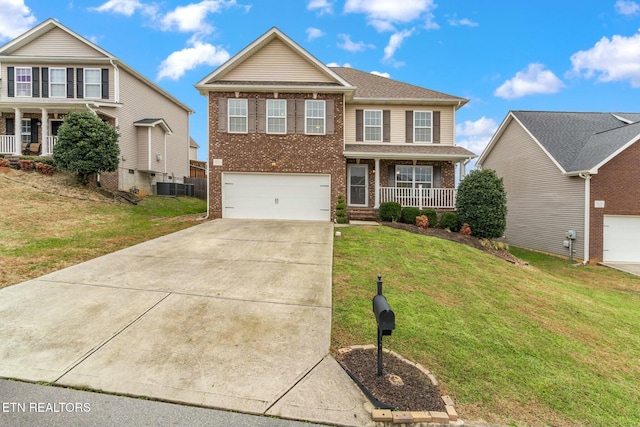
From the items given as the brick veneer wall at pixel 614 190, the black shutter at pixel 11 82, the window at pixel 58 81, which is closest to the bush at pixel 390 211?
the brick veneer wall at pixel 614 190

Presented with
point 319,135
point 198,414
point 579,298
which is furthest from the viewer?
point 319,135

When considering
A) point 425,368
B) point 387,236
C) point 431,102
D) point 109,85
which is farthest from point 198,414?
point 109,85

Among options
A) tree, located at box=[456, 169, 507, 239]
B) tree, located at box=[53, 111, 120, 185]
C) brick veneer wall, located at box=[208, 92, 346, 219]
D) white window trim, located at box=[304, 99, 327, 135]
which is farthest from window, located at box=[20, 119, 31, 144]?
tree, located at box=[456, 169, 507, 239]

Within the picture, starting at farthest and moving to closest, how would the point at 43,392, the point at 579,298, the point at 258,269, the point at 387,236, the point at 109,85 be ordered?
the point at 109,85 < the point at 387,236 < the point at 579,298 < the point at 258,269 < the point at 43,392

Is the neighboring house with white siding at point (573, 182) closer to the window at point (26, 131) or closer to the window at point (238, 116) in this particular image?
the window at point (238, 116)

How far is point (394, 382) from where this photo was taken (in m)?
3.34

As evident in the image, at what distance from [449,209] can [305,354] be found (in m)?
12.7

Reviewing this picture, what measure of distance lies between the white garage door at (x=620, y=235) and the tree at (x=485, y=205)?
199 inches

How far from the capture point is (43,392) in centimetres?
308

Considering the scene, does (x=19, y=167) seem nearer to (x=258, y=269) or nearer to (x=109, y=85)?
(x=109, y=85)

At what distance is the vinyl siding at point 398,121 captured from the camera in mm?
15555

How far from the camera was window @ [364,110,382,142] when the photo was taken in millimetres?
15586

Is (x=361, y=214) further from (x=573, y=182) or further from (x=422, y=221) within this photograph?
(x=573, y=182)

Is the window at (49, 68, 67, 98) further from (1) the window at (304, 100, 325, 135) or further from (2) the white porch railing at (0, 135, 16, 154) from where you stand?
(1) the window at (304, 100, 325, 135)
